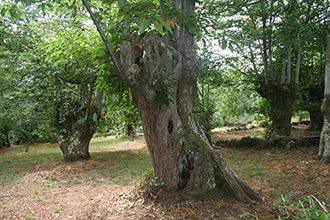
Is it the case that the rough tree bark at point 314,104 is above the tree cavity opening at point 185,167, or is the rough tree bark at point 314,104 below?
above

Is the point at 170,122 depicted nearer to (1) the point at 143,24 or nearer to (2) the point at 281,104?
(1) the point at 143,24

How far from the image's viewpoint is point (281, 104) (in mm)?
11875

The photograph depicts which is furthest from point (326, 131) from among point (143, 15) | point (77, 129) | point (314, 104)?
point (77, 129)

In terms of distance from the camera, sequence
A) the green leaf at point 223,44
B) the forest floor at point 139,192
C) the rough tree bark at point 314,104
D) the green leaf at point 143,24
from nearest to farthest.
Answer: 1. the green leaf at point 143,24
2. the green leaf at point 223,44
3. the forest floor at point 139,192
4. the rough tree bark at point 314,104

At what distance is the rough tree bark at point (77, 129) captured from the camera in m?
10.0

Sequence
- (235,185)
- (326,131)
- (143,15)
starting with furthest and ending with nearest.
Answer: (326,131), (235,185), (143,15)

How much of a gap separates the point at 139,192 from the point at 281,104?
9672mm

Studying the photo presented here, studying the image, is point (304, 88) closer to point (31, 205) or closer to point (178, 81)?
point (178, 81)

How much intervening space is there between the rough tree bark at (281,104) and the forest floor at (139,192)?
5.78 ft

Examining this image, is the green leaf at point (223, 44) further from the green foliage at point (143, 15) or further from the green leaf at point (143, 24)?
the green leaf at point (143, 24)

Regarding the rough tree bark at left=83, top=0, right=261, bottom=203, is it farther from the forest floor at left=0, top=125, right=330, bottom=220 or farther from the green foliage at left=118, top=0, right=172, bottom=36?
the green foliage at left=118, top=0, right=172, bottom=36

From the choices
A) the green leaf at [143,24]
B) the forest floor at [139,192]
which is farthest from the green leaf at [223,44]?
the forest floor at [139,192]

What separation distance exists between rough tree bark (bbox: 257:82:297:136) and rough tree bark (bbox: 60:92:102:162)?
8167 millimetres

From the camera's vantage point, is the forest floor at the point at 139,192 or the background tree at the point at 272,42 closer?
the forest floor at the point at 139,192
